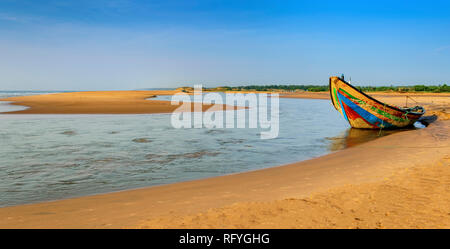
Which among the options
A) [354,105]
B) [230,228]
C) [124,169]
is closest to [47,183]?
[124,169]

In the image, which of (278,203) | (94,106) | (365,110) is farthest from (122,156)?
(94,106)

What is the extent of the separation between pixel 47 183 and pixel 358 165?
8.75 meters

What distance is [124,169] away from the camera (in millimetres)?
9438

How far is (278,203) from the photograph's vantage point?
225 inches

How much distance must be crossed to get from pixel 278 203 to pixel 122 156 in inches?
287

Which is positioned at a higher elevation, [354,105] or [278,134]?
[354,105]

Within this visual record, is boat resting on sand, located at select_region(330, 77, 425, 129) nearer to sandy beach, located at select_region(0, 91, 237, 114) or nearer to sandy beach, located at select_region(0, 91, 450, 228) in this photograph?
sandy beach, located at select_region(0, 91, 450, 228)

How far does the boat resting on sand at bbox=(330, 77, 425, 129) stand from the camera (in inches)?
A: 721

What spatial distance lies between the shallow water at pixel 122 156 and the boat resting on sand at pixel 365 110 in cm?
223

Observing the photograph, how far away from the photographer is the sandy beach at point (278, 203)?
15.9 feet
